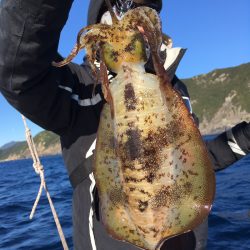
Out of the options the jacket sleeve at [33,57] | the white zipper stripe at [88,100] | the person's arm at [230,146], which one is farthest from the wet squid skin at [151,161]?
the person's arm at [230,146]

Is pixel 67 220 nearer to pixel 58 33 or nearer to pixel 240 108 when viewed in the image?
pixel 58 33

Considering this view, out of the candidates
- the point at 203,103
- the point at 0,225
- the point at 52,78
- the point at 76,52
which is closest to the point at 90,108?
the point at 52,78

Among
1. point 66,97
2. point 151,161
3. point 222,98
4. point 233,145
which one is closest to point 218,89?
point 222,98

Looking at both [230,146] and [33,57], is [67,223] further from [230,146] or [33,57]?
[33,57]

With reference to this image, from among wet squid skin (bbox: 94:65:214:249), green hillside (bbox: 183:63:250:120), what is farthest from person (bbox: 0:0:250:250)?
green hillside (bbox: 183:63:250:120)

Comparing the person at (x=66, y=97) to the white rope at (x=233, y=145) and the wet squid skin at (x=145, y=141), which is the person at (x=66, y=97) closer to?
the white rope at (x=233, y=145)
